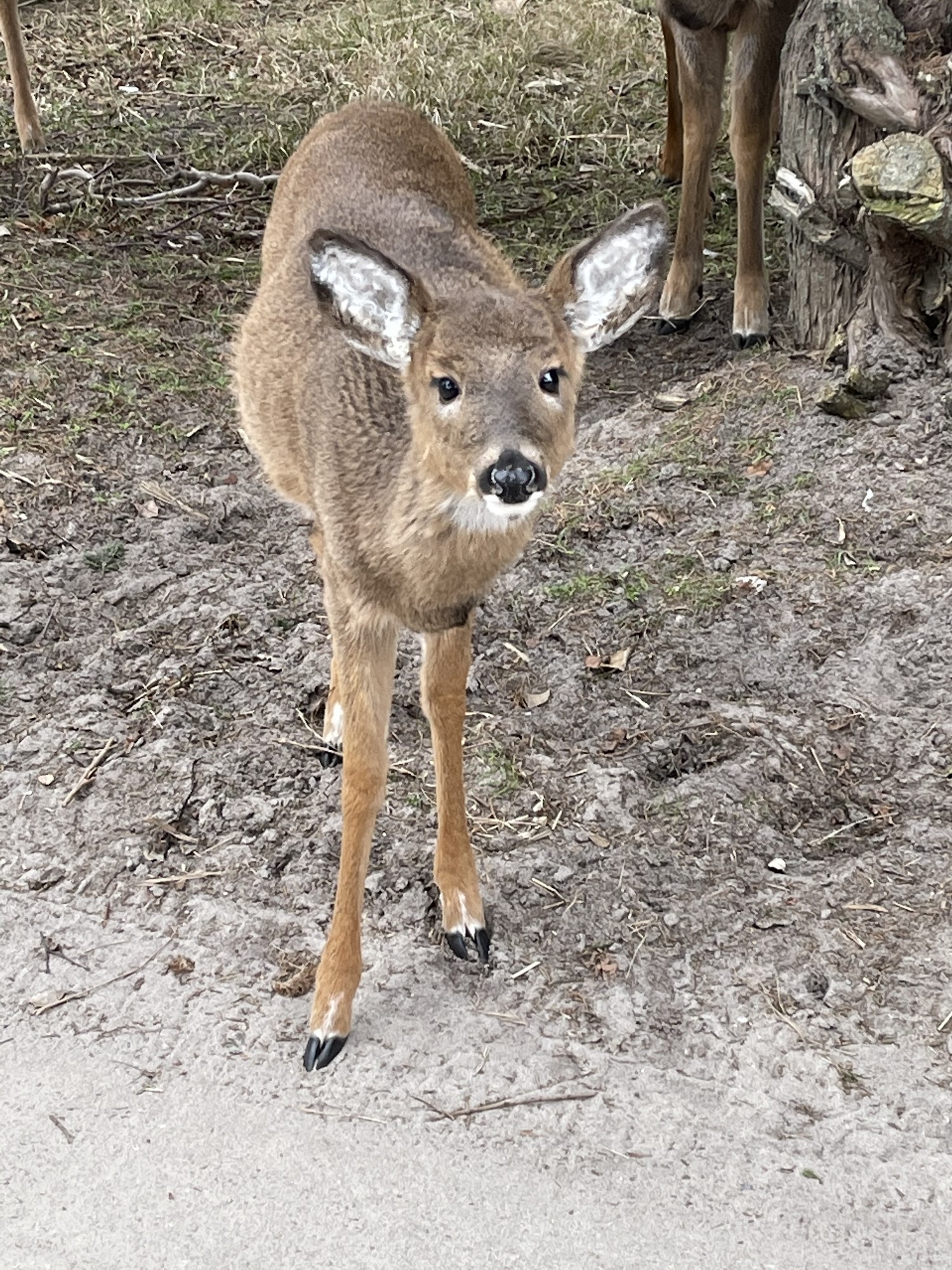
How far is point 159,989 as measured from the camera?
3729 mm

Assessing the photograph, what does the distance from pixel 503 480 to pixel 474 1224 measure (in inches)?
60.3

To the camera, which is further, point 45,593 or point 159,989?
point 45,593

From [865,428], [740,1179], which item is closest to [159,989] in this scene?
[740,1179]

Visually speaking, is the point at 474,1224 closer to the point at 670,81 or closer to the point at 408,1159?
the point at 408,1159

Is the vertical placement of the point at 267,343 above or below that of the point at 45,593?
above

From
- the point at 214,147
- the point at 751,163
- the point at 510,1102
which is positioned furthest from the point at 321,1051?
the point at 214,147

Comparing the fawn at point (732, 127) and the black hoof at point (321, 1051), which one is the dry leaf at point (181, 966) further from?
the fawn at point (732, 127)

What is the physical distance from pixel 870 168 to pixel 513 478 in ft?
9.09

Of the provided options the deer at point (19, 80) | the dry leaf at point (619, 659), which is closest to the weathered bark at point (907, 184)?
the dry leaf at point (619, 659)

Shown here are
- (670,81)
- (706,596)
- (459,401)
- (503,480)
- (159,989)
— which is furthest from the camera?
(670,81)

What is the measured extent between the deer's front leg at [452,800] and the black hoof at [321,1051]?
0.43 meters

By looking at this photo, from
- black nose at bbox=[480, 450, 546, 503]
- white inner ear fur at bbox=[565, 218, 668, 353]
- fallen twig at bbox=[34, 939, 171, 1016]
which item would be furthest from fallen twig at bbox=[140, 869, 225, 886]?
white inner ear fur at bbox=[565, 218, 668, 353]

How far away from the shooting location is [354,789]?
368cm

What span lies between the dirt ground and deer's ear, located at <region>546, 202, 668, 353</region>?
4.63ft
